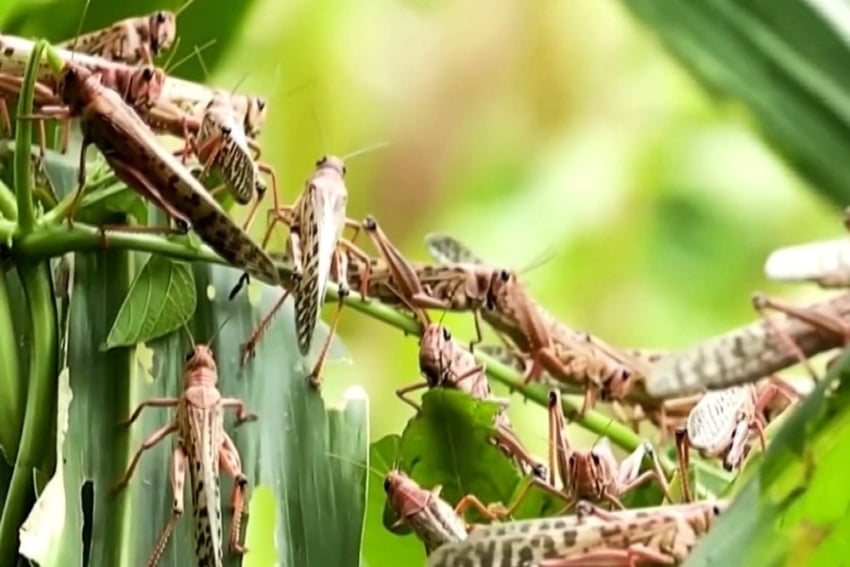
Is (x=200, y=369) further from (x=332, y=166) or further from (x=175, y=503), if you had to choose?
(x=332, y=166)

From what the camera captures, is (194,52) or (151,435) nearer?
(151,435)

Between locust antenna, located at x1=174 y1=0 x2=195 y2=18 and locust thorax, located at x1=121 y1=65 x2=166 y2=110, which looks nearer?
locust thorax, located at x1=121 y1=65 x2=166 y2=110

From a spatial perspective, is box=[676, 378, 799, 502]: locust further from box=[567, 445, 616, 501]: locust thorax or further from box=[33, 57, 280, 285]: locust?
box=[33, 57, 280, 285]: locust

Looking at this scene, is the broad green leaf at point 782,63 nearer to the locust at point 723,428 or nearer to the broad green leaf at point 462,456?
the locust at point 723,428

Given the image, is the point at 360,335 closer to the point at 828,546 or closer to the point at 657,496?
the point at 657,496

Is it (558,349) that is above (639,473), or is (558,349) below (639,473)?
above

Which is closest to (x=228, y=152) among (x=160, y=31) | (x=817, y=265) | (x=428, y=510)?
(x=160, y=31)

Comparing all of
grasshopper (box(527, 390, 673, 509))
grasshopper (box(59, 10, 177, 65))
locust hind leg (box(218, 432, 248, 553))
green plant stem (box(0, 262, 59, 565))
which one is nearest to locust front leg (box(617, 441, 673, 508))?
grasshopper (box(527, 390, 673, 509))
